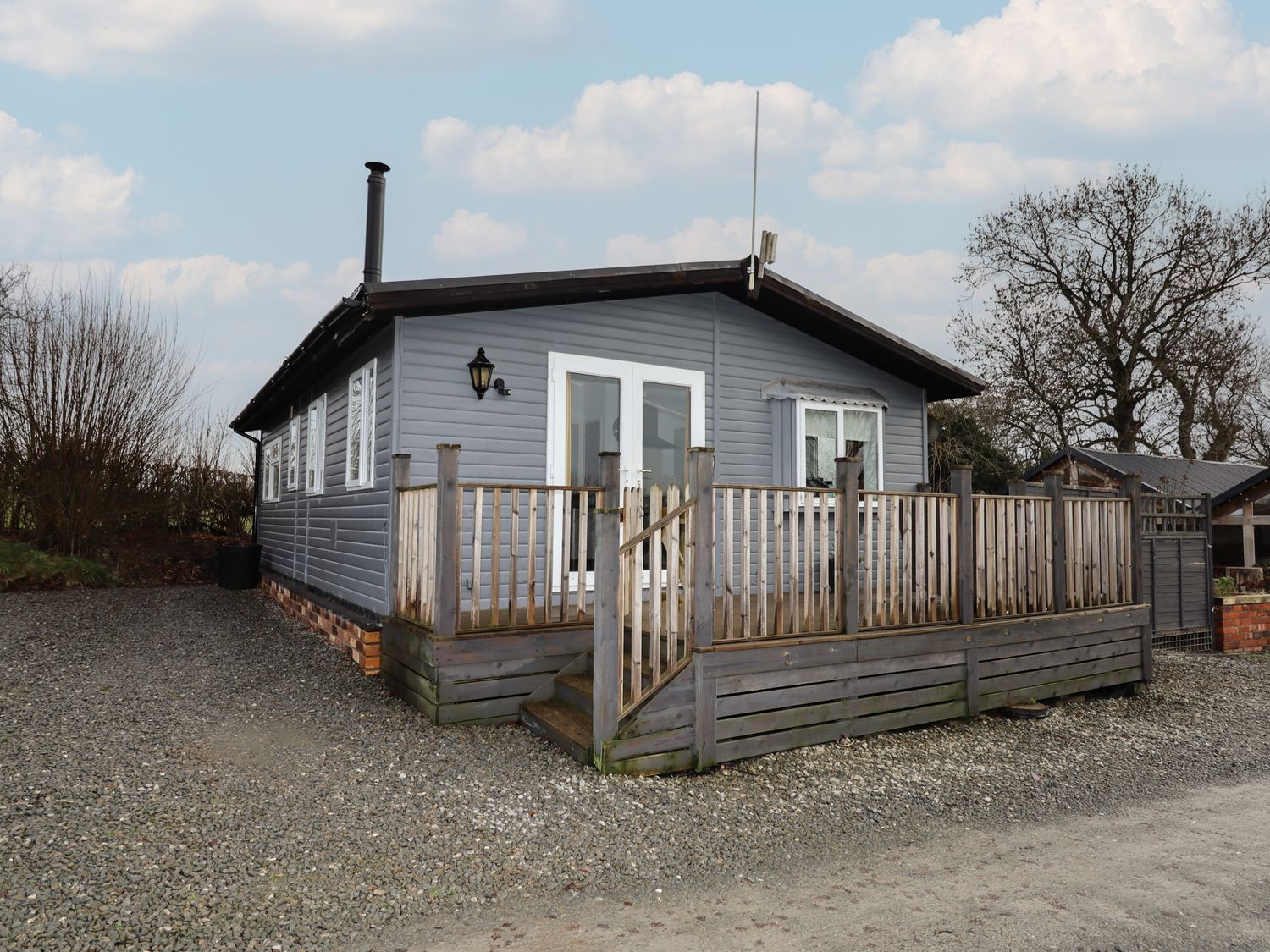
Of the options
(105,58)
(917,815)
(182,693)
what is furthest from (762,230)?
(105,58)

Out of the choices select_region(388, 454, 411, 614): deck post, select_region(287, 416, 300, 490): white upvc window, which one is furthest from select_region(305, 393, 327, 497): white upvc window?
select_region(388, 454, 411, 614): deck post

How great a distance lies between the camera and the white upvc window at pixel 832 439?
323 inches

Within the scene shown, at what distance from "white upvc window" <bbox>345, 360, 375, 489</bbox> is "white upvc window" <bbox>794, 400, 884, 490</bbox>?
14.2ft

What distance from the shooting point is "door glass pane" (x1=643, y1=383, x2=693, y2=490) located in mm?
7312

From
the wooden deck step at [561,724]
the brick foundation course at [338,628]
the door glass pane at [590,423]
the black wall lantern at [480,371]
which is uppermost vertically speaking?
the black wall lantern at [480,371]

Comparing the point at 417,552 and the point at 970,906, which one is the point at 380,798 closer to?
the point at 417,552

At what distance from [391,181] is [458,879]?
818 centimetres

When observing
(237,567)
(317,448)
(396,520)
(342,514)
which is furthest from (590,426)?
(237,567)

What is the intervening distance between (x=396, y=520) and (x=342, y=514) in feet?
7.80

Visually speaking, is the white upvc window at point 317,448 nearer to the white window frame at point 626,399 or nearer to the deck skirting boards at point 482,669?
the white window frame at point 626,399

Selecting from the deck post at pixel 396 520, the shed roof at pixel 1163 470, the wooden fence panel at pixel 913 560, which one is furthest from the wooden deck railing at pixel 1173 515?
the deck post at pixel 396 520

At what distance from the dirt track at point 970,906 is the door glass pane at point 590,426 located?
3.96m

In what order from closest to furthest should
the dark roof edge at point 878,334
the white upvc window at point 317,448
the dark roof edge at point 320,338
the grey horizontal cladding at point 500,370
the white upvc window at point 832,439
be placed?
the dark roof edge at point 320,338 → the grey horizontal cladding at point 500,370 → the dark roof edge at point 878,334 → the white upvc window at point 832,439 → the white upvc window at point 317,448

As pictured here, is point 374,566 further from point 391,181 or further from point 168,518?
point 168,518
